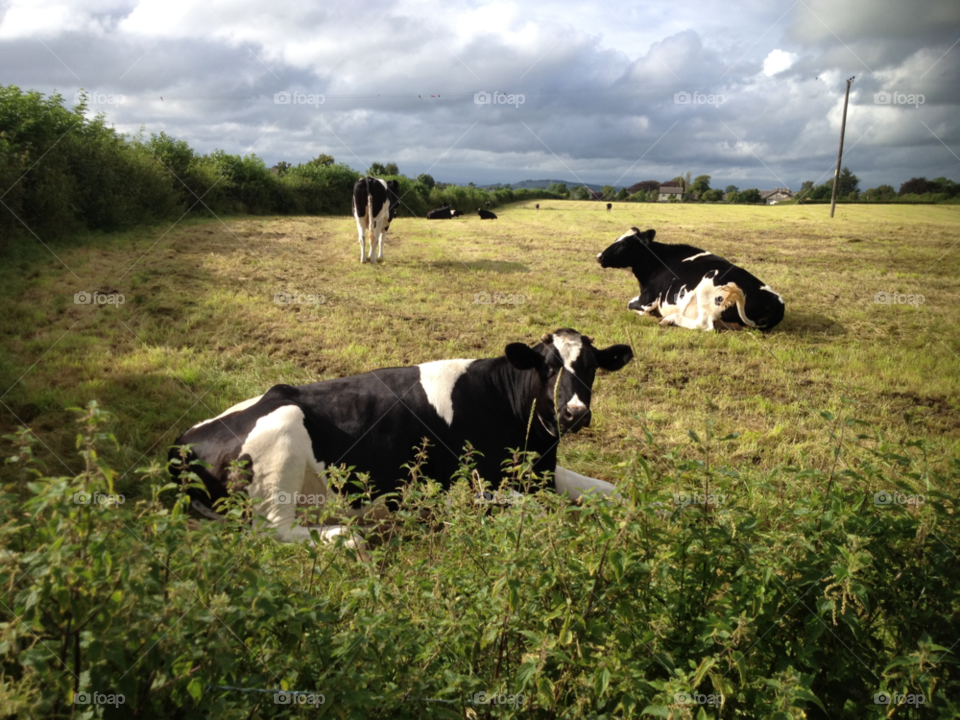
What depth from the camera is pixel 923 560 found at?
99.7 inches

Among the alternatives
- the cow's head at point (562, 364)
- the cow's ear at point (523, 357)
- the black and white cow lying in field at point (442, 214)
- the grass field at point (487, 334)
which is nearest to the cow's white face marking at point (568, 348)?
the cow's head at point (562, 364)

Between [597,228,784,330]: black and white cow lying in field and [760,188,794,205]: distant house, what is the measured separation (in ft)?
7.79

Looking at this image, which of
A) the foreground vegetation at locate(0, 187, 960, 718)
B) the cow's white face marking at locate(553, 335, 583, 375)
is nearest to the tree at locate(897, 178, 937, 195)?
the foreground vegetation at locate(0, 187, 960, 718)

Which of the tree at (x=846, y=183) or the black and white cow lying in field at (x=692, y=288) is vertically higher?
the tree at (x=846, y=183)

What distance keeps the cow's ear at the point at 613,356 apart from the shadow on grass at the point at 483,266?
767 centimetres

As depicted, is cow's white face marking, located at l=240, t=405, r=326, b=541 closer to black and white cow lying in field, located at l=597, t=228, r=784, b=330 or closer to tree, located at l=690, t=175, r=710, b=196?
black and white cow lying in field, located at l=597, t=228, r=784, b=330

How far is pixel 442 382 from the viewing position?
4672 mm

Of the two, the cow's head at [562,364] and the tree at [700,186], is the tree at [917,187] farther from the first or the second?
the tree at [700,186]

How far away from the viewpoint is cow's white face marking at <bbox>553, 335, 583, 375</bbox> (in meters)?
4.46

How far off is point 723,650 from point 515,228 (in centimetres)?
2018

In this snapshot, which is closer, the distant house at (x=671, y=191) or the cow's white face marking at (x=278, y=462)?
the cow's white face marking at (x=278, y=462)

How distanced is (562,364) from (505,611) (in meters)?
2.51

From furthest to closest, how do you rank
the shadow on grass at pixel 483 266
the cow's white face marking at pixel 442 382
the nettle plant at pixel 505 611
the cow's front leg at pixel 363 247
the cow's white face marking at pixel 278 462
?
the cow's front leg at pixel 363 247
the shadow on grass at pixel 483 266
the cow's white face marking at pixel 442 382
the cow's white face marking at pixel 278 462
the nettle plant at pixel 505 611

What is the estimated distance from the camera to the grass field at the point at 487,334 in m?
5.83
